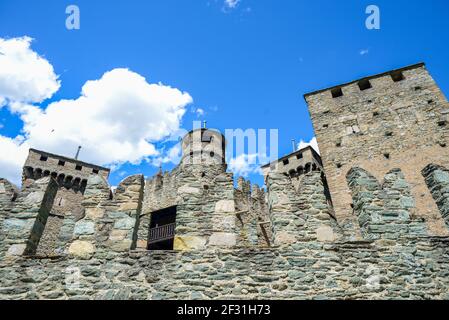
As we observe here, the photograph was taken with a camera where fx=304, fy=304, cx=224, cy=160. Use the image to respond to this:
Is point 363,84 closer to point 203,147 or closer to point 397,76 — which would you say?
point 397,76

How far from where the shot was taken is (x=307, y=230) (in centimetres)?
464

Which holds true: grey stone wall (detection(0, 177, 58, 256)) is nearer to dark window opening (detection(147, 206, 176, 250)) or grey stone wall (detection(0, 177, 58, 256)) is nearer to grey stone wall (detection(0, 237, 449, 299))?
grey stone wall (detection(0, 237, 449, 299))

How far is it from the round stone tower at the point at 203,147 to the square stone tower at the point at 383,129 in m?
8.53

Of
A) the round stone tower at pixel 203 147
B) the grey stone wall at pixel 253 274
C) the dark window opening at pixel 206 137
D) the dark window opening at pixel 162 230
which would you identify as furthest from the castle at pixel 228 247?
the dark window opening at pixel 206 137

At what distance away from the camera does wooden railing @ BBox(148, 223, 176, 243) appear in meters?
19.4

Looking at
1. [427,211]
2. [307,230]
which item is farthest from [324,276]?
[427,211]

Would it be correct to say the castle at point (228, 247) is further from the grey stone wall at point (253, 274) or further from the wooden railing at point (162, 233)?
the wooden railing at point (162, 233)

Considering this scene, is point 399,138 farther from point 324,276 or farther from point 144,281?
point 144,281

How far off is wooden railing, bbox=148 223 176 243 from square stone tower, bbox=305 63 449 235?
406 inches

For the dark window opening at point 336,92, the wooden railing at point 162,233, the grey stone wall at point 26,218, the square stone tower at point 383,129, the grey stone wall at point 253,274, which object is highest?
the dark window opening at point 336,92

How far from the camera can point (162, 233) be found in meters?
19.8

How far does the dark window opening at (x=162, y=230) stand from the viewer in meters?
19.6

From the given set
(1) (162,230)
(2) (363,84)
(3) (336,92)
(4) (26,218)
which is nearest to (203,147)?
(1) (162,230)
